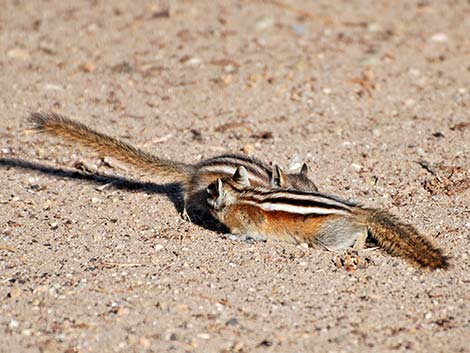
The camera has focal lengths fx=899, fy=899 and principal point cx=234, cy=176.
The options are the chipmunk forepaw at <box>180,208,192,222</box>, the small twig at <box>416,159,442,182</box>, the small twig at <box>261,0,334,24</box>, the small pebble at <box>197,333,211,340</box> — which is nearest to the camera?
the small pebble at <box>197,333,211,340</box>

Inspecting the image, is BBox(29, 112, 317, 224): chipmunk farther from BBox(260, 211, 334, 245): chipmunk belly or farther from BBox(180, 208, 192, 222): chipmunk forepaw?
BBox(260, 211, 334, 245): chipmunk belly

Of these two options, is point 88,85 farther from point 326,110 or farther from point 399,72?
point 399,72

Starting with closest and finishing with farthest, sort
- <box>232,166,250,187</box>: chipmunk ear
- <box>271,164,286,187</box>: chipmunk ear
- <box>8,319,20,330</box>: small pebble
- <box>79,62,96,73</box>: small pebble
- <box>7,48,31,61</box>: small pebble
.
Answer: <box>8,319,20,330</box>: small pebble
<box>232,166,250,187</box>: chipmunk ear
<box>271,164,286,187</box>: chipmunk ear
<box>79,62,96,73</box>: small pebble
<box>7,48,31,61</box>: small pebble

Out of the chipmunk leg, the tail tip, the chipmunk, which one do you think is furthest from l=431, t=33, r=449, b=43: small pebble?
the tail tip

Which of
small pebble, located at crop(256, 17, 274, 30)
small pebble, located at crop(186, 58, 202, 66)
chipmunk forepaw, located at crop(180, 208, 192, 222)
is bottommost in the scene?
small pebble, located at crop(186, 58, 202, 66)

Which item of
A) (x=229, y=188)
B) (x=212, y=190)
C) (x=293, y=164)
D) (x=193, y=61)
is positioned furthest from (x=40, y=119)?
(x=193, y=61)

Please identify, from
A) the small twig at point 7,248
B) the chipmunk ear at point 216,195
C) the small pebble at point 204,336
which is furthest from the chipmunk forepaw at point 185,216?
the small pebble at point 204,336

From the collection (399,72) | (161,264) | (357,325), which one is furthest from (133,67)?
(357,325)
